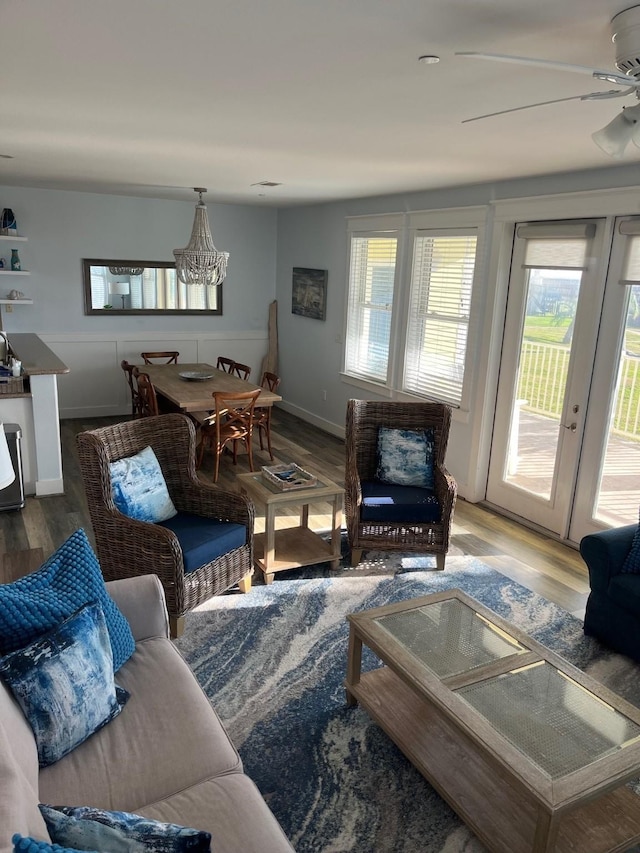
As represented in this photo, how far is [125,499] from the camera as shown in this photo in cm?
322

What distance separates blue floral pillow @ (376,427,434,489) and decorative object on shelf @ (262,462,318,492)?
20.4 inches

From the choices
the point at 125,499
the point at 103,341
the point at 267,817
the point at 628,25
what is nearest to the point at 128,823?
the point at 267,817

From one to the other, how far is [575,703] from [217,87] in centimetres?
256

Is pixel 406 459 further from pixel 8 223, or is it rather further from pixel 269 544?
pixel 8 223

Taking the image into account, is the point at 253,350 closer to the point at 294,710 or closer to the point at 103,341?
the point at 103,341

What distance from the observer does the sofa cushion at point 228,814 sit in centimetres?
158

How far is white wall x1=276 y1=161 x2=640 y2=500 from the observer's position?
4.30m

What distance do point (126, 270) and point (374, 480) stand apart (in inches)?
179

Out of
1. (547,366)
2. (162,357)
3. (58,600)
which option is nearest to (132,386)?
(162,357)

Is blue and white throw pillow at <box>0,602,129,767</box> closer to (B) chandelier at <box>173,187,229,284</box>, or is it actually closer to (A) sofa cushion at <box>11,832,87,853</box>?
(A) sofa cushion at <box>11,832,87,853</box>

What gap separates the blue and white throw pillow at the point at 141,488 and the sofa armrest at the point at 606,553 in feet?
7.14

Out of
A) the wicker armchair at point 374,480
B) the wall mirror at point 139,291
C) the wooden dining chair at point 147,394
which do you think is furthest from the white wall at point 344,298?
the wooden dining chair at point 147,394

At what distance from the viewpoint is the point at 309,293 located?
24.2 feet

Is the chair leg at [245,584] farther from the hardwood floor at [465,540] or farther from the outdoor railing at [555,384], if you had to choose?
the outdoor railing at [555,384]
